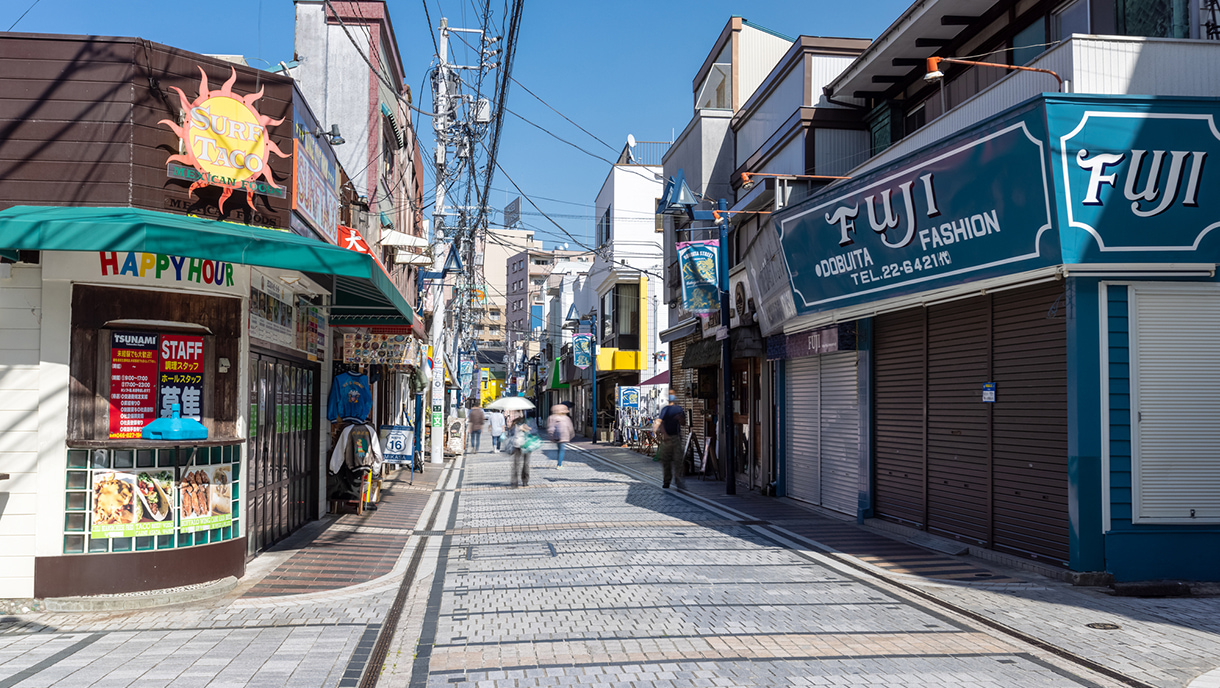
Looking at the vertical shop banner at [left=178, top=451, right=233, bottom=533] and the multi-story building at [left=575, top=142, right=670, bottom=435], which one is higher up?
the multi-story building at [left=575, top=142, right=670, bottom=435]

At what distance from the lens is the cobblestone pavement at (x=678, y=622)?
6098 mm

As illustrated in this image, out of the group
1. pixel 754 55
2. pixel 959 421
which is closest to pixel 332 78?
pixel 754 55

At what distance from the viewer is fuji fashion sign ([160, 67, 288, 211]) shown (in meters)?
8.76

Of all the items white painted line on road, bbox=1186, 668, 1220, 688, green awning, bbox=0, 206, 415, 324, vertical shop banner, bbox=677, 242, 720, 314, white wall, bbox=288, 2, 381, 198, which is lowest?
white painted line on road, bbox=1186, 668, 1220, 688

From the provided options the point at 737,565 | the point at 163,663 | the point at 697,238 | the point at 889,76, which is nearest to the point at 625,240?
the point at 697,238

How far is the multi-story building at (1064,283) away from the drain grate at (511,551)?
5473 mm

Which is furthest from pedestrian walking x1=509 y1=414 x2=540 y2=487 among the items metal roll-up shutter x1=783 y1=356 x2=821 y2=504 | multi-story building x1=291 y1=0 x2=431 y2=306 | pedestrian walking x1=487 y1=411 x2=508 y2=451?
pedestrian walking x1=487 y1=411 x2=508 y2=451

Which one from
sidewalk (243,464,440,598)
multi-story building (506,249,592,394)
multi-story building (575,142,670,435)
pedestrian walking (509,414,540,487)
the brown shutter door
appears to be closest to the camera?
sidewalk (243,464,440,598)

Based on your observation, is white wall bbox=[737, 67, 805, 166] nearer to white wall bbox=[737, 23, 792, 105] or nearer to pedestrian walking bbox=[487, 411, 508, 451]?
white wall bbox=[737, 23, 792, 105]

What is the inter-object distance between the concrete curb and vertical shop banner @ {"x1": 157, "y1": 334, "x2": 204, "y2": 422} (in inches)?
65.7

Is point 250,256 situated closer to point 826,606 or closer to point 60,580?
point 60,580

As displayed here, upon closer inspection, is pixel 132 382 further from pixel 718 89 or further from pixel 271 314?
pixel 718 89

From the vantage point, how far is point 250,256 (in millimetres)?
7824

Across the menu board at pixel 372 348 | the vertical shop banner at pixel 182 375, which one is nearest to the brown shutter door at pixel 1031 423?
the vertical shop banner at pixel 182 375
